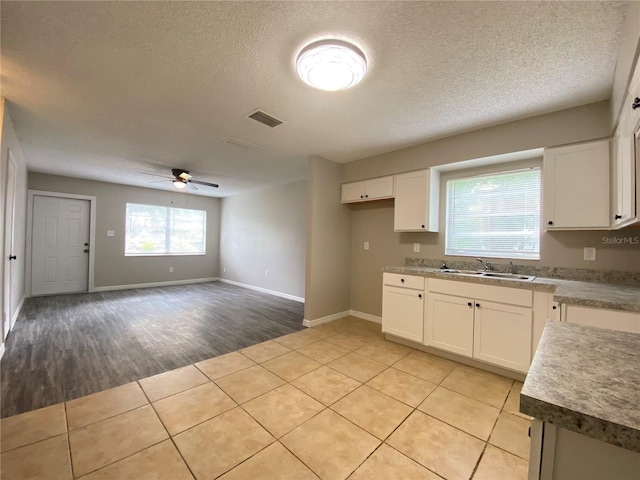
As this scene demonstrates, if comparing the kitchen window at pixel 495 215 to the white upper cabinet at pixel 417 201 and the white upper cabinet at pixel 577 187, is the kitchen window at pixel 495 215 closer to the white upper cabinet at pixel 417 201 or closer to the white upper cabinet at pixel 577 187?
the white upper cabinet at pixel 417 201

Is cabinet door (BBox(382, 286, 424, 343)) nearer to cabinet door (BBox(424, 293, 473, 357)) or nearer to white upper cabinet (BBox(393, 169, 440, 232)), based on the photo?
cabinet door (BBox(424, 293, 473, 357))

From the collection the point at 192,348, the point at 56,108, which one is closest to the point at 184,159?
the point at 56,108

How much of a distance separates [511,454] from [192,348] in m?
2.95

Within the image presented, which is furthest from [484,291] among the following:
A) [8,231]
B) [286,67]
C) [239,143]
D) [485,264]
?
[8,231]

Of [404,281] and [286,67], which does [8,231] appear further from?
[404,281]

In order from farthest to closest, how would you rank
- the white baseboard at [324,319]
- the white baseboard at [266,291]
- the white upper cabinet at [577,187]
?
1. the white baseboard at [266,291]
2. the white baseboard at [324,319]
3. the white upper cabinet at [577,187]

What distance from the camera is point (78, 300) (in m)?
5.09

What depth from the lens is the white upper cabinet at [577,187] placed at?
2242 mm

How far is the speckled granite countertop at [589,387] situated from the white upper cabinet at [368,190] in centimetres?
293

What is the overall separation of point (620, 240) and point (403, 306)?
197cm

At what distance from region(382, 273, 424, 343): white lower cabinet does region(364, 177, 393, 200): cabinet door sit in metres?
1.14

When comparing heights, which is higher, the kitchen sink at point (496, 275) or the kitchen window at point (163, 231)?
the kitchen window at point (163, 231)

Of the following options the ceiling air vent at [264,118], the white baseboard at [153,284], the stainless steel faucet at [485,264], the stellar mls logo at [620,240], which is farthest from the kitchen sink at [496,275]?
the white baseboard at [153,284]

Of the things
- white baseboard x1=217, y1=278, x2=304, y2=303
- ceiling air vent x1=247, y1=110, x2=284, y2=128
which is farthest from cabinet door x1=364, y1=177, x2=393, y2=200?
white baseboard x1=217, y1=278, x2=304, y2=303
